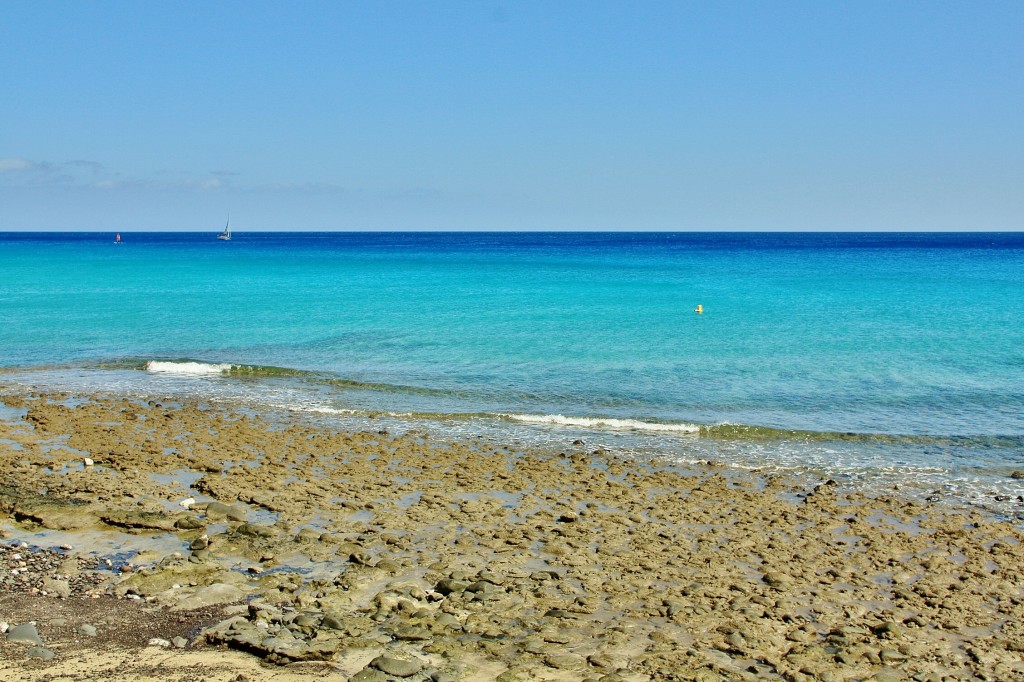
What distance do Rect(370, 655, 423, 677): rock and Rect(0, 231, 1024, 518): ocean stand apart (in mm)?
9509

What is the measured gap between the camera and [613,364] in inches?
1092

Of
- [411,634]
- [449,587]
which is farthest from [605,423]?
[411,634]

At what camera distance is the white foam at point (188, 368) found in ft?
87.3

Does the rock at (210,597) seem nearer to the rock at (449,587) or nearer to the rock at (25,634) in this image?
the rock at (25,634)

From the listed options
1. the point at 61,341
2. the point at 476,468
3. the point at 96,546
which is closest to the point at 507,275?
the point at 61,341

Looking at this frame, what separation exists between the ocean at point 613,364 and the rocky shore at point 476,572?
287cm

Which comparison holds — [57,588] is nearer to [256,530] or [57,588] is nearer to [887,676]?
[256,530]

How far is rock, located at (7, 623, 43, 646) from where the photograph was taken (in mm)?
8664

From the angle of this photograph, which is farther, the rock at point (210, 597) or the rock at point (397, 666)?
the rock at point (210, 597)

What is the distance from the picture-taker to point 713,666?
865 centimetres

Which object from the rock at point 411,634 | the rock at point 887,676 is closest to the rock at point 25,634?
the rock at point 411,634

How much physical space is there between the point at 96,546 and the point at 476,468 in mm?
6569

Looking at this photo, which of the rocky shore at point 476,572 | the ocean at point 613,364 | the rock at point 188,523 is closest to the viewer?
the rocky shore at point 476,572

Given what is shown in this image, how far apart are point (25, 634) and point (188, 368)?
62.6 feet
